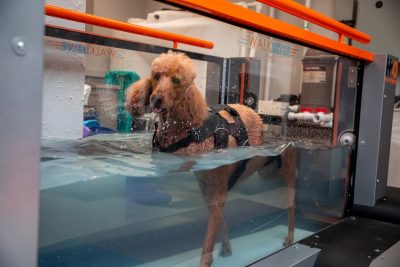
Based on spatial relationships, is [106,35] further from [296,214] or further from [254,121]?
[296,214]

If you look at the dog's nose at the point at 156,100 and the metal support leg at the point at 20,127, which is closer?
the metal support leg at the point at 20,127

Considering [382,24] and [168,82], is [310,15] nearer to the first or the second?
[168,82]

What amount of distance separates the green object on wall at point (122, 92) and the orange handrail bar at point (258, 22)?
1.55 ft

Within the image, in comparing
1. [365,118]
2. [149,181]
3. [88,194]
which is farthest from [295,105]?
[88,194]

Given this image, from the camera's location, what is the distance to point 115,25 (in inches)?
55.4

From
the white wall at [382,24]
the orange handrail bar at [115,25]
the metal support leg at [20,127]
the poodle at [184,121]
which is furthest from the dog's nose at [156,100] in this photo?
the white wall at [382,24]

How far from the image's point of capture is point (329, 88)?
5.51 ft

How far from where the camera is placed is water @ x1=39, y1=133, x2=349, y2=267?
33.3 inches

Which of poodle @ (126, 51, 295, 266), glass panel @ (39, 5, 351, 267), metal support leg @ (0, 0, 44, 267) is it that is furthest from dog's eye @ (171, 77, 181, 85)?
metal support leg @ (0, 0, 44, 267)

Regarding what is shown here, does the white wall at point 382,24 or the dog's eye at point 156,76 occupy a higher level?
the white wall at point 382,24

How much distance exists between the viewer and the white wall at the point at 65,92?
A: 1206 millimetres

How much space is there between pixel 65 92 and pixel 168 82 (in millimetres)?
411

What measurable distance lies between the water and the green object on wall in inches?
1.6

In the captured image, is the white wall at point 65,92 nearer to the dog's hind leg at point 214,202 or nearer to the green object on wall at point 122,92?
the green object on wall at point 122,92
